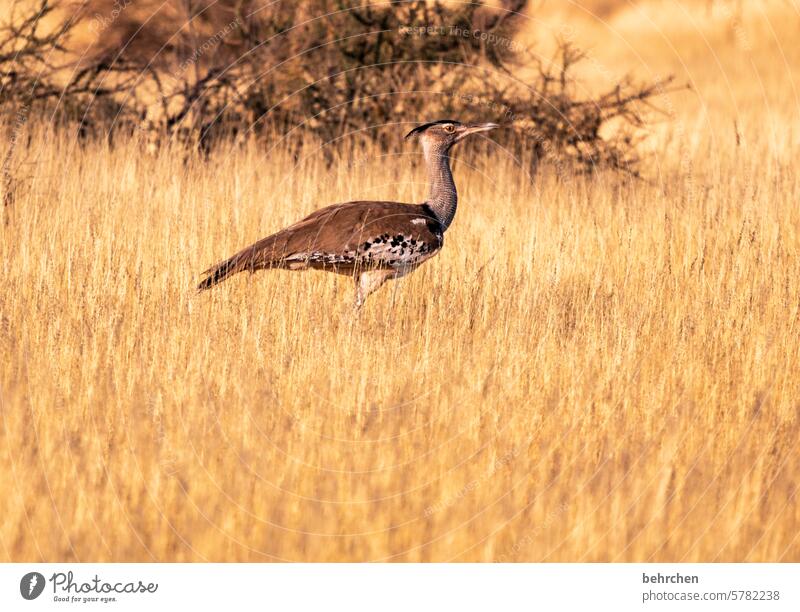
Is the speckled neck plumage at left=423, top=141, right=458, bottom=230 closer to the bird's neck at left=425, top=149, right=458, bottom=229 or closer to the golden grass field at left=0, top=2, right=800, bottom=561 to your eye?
the bird's neck at left=425, top=149, right=458, bottom=229

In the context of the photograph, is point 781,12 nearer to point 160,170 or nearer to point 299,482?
point 160,170

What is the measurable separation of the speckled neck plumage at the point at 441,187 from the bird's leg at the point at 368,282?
29.7 inches

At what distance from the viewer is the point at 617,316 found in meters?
6.81

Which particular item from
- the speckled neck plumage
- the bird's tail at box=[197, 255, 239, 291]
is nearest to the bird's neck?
the speckled neck plumage

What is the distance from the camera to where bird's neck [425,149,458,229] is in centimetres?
788

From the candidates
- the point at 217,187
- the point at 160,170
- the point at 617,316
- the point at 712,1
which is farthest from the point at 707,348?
the point at 712,1

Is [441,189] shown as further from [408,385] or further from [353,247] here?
[408,385]

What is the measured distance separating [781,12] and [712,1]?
15.1 ft

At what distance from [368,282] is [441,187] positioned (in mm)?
1086

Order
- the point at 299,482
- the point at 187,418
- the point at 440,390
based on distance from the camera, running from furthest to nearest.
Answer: the point at 440,390
the point at 187,418
the point at 299,482
